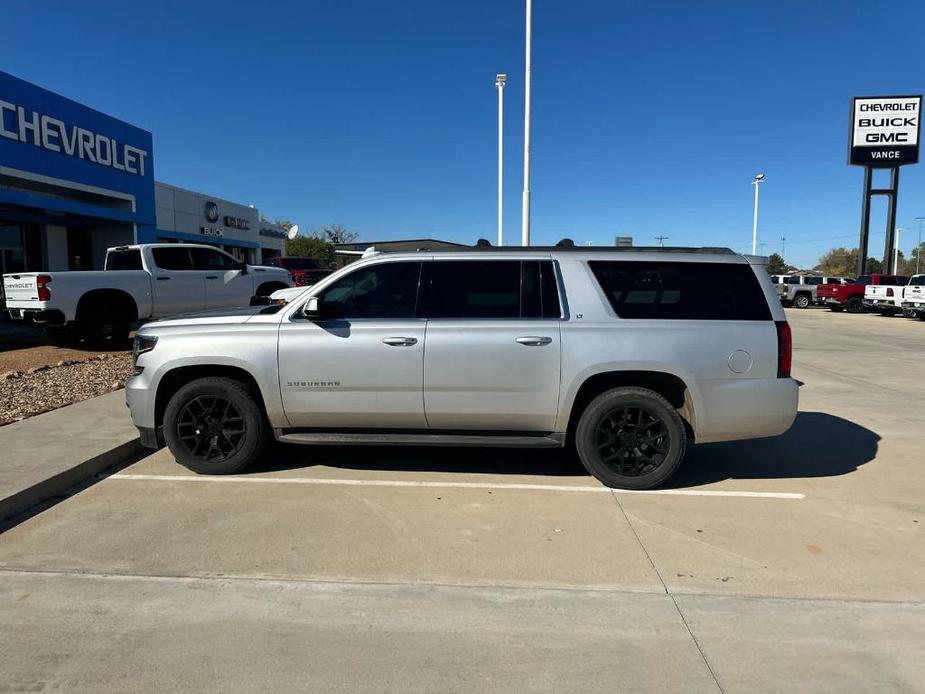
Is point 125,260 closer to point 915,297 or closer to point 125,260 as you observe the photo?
point 125,260

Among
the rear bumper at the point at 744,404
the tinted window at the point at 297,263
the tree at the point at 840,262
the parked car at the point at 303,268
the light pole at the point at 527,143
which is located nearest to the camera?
the rear bumper at the point at 744,404

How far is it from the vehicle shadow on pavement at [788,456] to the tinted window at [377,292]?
2661mm

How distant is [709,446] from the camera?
21.3 ft

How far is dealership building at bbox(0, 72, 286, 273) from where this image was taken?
18.2 meters

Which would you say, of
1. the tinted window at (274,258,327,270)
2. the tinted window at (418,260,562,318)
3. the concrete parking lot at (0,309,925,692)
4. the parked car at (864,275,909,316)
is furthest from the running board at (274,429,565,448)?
the parked car at (864,275,909,316)

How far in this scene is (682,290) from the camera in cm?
504

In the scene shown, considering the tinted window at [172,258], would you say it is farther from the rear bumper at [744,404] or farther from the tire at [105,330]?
the rear bumper at [744,404]

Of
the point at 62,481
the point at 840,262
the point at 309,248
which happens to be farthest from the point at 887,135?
the point at 840,262

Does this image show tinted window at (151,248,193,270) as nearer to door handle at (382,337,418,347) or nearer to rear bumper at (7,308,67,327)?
rear bumper at (7,308,67,327)

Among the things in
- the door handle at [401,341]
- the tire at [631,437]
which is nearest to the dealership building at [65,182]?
the door handle at [401,341]

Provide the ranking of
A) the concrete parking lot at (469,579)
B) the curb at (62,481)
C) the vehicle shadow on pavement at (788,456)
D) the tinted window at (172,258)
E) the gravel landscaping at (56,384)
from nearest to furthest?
the concrete parking lot at (469,579) < the curb at (62,481) < the vehicle shadow on pavement at (788,456) < the gravel landscaping at (56,384) < the tinted window at (172,258)

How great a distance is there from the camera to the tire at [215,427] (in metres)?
5.22

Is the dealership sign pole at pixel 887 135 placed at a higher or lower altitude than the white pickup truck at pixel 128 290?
higher

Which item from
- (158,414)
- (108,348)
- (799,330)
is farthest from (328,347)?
(799,330)
